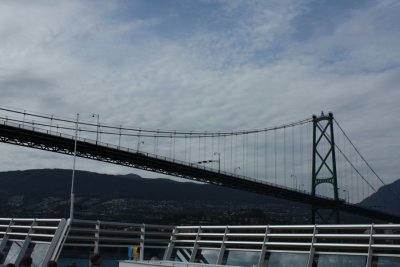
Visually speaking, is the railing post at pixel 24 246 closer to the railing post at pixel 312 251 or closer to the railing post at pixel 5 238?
the railing post at pixel 5 238

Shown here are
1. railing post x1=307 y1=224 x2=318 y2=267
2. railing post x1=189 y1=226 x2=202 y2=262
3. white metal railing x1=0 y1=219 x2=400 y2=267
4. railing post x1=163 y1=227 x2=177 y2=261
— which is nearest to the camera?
white metal railing x1=0 y1=219 x2=400 y2=267

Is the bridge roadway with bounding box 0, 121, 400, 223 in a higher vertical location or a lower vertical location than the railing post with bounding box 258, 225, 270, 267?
higher

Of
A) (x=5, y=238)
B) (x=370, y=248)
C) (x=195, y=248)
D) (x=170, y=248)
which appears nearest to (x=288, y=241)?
(x=370, y=248)

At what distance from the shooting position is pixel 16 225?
49.4 feet

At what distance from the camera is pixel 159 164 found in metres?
61.1

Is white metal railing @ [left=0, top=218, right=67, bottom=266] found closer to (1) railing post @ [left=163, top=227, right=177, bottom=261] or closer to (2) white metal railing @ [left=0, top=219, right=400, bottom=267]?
(2) white metal railing @ [left=0, top=219, right=400, bottom=267]

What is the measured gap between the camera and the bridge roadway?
5153cm

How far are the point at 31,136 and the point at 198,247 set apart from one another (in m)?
41.2

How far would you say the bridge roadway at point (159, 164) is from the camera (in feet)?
169

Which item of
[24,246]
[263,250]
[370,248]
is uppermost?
[370,248]

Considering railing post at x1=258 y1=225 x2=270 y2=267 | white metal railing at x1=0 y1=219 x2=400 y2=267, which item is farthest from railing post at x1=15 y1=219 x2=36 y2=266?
railing post at x1=258 y1=225 x2=270 y2=267

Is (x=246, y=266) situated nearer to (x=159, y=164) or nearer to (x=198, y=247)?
(x=198, y=247)

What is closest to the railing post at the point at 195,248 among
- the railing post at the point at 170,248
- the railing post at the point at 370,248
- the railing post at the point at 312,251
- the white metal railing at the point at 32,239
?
the railing post at the point at 170,248

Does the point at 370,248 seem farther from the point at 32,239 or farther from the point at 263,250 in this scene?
the point at 32,239
